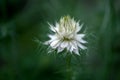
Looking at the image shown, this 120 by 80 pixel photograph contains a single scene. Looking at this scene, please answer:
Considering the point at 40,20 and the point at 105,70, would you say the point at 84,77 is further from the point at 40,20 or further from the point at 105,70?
the point at 40,20

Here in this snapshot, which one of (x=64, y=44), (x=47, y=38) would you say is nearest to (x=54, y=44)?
(x=64, y=44)

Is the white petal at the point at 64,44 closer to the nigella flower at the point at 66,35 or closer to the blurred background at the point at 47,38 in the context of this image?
the nigella flower at the point at 66,35

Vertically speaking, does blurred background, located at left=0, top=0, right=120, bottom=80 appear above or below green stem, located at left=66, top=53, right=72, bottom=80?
above

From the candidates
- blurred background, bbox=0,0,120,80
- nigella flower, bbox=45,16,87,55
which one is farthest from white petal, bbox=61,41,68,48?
blurred background, bbox=0,0,120,80

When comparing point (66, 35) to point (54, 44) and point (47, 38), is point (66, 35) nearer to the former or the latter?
point (54, 44)

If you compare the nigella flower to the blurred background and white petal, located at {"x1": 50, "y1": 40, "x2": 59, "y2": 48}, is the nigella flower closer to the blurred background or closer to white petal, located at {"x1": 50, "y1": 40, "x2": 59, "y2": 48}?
white petal, located at {"x1": 50, "y1": 40, "x2": 59, "y2": 48}

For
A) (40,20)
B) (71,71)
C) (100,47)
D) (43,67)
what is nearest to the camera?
(71,71)

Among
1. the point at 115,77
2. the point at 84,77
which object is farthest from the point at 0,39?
the point at 115,77

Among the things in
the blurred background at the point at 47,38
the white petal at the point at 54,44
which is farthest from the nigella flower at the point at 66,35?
the blurred background at the point at 47,38

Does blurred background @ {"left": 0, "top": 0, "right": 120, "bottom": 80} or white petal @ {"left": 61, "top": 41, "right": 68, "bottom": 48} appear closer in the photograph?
white petal @ {"left": 61, "top": 41, "right": 68, "bottom": 48}
